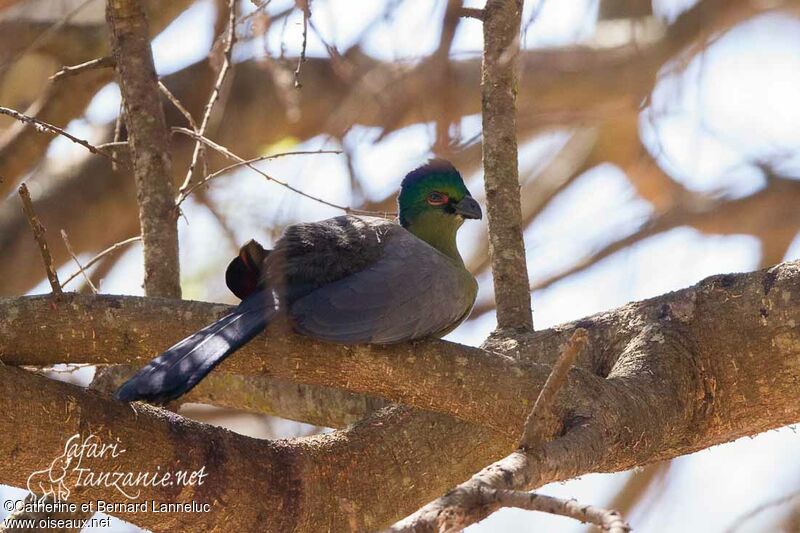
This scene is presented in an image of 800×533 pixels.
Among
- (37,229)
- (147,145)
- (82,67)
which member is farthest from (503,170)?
(37,229)

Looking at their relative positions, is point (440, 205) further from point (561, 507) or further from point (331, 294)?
point (561, 507)

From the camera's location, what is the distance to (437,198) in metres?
4.29

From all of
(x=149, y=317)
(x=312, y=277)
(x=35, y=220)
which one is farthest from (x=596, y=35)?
(x=35, y=220)

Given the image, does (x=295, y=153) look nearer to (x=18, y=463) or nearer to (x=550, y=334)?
(x=550, y=334)

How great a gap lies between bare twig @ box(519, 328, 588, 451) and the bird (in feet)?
2.36

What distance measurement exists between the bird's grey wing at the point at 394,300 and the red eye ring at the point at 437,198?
0.59 metres

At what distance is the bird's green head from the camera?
4.25 meters

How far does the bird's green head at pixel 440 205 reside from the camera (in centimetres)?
425

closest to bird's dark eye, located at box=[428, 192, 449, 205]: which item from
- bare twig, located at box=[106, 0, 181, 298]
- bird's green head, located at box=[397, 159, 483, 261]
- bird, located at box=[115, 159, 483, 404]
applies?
bird's green head, located at box=[397, 159, 483, 261]

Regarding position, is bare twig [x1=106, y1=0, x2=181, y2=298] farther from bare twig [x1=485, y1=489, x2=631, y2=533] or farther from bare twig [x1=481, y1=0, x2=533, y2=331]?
bare twig [x1=485, y1=489, x2=631, y2=533]

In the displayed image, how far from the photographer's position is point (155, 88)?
4.07m

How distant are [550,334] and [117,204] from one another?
3.41 metres

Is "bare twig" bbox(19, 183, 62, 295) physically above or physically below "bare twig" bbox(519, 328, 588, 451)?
above

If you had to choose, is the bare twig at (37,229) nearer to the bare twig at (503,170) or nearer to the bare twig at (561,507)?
the bare twig at (561,507)
